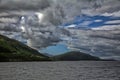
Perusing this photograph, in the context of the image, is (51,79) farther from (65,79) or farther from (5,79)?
(5,79)

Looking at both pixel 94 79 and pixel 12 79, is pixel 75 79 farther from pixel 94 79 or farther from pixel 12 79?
pixel 12 79

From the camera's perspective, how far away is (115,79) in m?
124

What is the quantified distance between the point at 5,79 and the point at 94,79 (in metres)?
42.3

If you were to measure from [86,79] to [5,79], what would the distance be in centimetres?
3854

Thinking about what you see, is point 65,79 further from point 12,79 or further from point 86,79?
point 12,79

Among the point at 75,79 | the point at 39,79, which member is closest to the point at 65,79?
the point at 75,79

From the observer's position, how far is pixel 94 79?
122m

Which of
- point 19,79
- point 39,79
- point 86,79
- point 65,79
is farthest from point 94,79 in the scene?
point 19,79

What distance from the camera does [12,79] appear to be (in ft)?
390

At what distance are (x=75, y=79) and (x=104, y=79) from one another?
46.6 feet

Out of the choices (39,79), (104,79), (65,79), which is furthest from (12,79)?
(104,79)

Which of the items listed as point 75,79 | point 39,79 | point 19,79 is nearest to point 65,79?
point 75,79

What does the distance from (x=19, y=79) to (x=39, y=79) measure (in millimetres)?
9376

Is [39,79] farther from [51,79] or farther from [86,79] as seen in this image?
[86,79]
